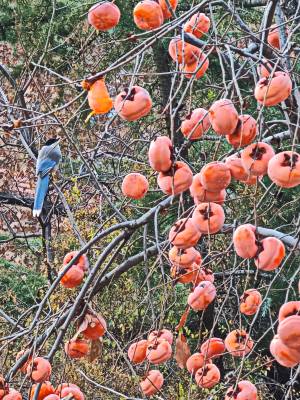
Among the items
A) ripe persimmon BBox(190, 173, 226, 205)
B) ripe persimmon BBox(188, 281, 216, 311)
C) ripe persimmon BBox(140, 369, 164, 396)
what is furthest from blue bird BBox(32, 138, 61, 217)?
ripe persimmon BBox(190, 173, 226, 205)

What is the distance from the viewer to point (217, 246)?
430 centimetres

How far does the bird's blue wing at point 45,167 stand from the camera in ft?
13.3

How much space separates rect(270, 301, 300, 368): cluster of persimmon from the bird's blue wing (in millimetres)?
2735

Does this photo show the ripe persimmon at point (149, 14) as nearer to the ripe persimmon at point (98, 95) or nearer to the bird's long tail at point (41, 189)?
the ripe persimmon at point (98, 95)

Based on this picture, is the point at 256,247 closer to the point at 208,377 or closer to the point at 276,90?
the point at 276,90

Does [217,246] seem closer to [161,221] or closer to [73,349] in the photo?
[161,221]

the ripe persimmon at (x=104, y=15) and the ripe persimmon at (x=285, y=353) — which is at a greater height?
the ripe persimmon at (x=104, y=15)

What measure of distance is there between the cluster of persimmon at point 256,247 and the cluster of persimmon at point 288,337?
0.25 m

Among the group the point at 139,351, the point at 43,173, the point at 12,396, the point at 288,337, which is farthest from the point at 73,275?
the point at 43,173

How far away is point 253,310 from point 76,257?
0.48 metres

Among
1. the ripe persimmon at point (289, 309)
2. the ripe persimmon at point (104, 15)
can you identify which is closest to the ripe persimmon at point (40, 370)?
the ripe persimmon at point (289, 309)

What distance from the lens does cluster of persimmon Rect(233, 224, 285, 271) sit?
1.65 metres

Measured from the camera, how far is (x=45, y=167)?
4125mm

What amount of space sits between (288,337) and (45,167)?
115 inches
